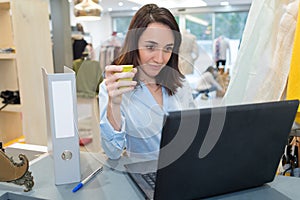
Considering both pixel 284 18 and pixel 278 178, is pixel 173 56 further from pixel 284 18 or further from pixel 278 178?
pixel 278 178

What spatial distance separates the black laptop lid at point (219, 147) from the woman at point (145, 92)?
29cm

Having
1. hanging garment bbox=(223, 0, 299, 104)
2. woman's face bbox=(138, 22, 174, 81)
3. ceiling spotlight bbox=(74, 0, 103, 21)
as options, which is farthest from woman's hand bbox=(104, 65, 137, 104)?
ceiling spotlight bbox=(74, 0, 103, 21)

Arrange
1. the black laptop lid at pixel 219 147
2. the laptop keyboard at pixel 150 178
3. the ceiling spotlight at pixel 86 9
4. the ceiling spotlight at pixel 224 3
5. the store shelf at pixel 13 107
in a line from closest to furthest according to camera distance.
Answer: the black laptop lid at pixel 219 147
the laptop keyboard at pixel 150 178
the store shelf at pixel 13 107
the ceiling spotlight at pixel 86 9
the ceiling spotlight at pixel 224 3

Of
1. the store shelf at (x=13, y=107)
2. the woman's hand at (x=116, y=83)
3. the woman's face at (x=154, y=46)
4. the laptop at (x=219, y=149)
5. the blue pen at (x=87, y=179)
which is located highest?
the woman's face at (x=154, y=46)

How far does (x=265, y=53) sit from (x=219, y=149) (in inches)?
19.7

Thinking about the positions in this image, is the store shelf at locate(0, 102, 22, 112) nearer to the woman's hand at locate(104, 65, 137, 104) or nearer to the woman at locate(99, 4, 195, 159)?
the woman at locate(99, 4, 195, 159)

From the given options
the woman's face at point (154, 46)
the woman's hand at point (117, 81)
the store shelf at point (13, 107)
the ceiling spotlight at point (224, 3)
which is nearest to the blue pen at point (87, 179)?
the woman's hand at point (117, 81)

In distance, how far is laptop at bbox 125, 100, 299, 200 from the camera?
21.9 inches

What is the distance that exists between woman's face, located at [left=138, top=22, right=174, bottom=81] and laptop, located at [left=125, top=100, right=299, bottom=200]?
0.40m

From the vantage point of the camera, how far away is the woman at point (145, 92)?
90 cm

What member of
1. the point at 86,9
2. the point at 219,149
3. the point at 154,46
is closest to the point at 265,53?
the point at 154,46

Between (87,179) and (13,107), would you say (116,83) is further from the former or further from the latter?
(13,107)

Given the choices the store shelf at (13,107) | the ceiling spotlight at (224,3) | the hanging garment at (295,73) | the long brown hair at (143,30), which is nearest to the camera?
the hanging garment at (295,73)

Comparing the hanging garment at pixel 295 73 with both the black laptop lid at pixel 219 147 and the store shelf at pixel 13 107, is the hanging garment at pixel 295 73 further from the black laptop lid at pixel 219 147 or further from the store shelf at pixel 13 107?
the store shelf at pixel 13 107
